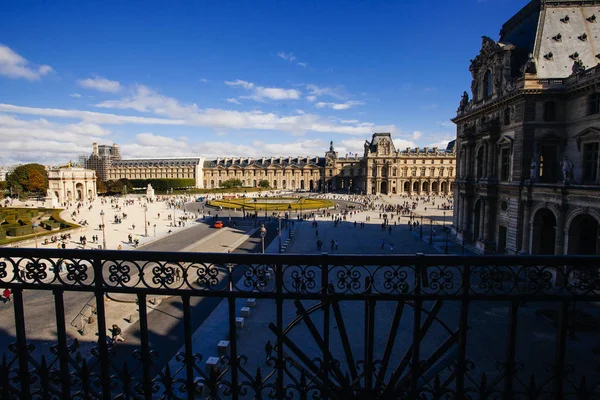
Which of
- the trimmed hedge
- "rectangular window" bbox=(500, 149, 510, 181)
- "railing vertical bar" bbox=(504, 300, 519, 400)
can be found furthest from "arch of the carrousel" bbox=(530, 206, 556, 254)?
the trimmed hedge

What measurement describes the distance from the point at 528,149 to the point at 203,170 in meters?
119

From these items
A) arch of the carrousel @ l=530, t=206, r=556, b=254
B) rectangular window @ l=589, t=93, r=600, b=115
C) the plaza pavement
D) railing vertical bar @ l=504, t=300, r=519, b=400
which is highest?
rectangular window @ l=589, t=93, r=600, b=115

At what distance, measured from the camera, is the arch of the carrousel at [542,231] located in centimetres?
2069

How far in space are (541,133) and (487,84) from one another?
24.9 ft

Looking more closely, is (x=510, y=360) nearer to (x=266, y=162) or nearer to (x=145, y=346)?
(x=145, y=346)

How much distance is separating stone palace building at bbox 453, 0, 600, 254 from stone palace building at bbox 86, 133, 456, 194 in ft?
225

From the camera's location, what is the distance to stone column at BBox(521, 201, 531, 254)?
2102 cm

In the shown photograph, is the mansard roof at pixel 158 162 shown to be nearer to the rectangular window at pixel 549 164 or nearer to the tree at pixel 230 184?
the tree at pixel 230 184

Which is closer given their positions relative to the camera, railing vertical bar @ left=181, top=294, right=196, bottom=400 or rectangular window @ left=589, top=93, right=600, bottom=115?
railing vertical bar @ left=181, top=294, right=196, bottom=400

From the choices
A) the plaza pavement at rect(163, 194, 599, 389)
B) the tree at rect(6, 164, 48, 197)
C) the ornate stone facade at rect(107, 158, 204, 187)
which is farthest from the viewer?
the ornate stone facade at rect(107, 158, 204, 187)

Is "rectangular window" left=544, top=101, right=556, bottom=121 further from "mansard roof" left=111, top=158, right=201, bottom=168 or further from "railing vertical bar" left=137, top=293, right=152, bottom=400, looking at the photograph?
"mansard roof" left=111, top=158, right=201, bottom=168

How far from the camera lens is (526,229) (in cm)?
2136

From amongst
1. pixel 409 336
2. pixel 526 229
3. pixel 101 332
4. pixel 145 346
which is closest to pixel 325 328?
pixel 145 346

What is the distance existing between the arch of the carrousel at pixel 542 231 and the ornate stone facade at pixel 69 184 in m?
76.2
